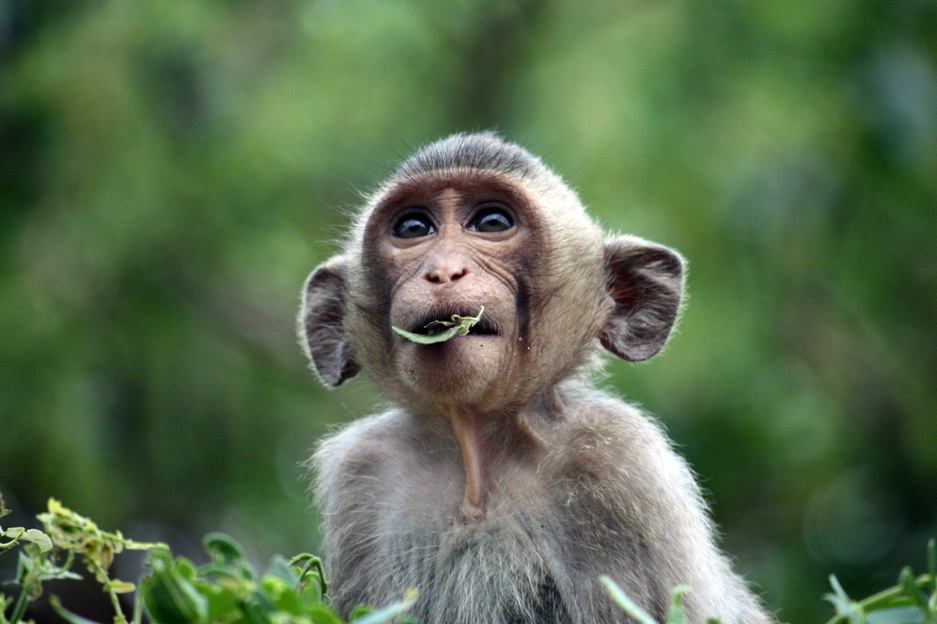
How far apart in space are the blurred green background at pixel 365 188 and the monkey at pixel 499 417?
3927 mm

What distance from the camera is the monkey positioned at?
4.73m

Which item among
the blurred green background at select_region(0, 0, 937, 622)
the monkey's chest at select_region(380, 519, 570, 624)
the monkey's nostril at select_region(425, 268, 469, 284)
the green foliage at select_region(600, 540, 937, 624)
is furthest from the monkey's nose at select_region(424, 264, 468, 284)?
the blurred green background at select_region(0, 0, 937, 622)

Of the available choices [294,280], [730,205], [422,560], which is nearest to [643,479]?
[422,560]

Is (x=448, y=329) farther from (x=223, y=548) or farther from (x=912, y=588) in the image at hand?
(x=912, y=588)

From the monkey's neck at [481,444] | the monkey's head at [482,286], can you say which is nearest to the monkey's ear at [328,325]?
the monkey's head at [482,286]

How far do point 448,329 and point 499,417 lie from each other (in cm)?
67

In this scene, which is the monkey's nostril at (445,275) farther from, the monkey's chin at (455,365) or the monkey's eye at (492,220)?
the monkey's eye at (492,220)

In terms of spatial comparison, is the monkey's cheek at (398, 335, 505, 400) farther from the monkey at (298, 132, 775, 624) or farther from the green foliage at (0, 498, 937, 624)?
the green foliage at (0, 498, 937, 624)

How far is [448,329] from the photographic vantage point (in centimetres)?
468

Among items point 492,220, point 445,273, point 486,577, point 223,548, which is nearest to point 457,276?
point 445,273

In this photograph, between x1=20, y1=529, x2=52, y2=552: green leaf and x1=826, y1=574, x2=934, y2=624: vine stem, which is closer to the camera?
x1=826, y1=574, x2=934, y2=624: vine stem

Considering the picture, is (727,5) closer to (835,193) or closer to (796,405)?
(835,193)

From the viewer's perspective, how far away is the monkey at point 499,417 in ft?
15.5

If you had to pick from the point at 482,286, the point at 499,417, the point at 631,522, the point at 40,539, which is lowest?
the point at 40,539
